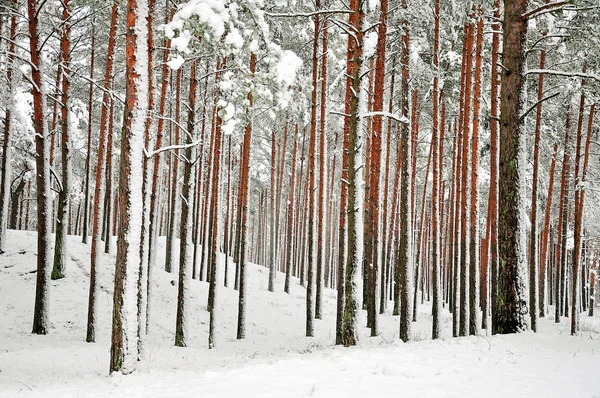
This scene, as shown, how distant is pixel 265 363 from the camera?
646 centimetres

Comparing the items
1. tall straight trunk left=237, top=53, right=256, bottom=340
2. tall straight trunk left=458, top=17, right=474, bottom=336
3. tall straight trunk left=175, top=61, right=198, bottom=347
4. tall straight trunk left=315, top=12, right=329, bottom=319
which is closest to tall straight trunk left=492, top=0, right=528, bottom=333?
tall straight trunk left=458, top=17, right=474, bottom=336

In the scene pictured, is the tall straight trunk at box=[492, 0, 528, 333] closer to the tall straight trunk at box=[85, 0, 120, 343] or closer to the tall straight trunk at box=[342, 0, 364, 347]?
the tall straight trunk at box=[342, 0, 364, 347]

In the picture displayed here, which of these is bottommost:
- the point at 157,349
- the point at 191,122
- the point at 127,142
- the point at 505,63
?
the point at 157,349

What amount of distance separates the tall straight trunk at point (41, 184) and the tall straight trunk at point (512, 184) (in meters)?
11.1

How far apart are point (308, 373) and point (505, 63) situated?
7405mm

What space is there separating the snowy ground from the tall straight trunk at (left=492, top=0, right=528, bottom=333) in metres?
0.61

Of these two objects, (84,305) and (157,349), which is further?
(84,305)

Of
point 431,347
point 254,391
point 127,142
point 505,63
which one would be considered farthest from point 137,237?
point 505,63

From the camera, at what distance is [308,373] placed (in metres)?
5.40

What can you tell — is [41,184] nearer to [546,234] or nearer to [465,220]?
[465,220]

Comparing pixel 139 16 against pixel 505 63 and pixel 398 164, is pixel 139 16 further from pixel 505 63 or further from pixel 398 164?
pixel 398 164

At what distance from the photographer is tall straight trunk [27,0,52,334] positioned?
1096 centimetres

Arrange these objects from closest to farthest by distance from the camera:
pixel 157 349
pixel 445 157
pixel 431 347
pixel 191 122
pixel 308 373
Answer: pixel 308 373 → pixel 431 347 → pixel 157 349 → pixel 191 122 → pixel 445 157

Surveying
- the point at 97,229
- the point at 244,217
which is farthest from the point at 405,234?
the point at 97,229
